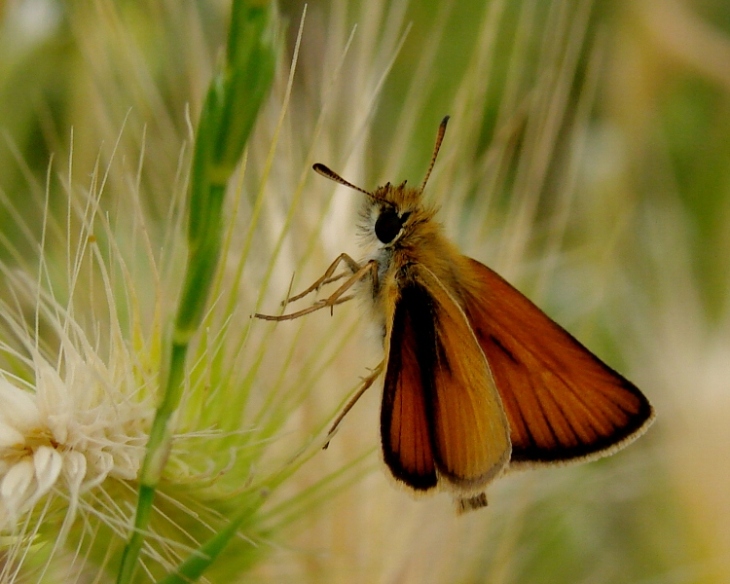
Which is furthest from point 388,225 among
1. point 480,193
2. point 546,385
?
point 480,193

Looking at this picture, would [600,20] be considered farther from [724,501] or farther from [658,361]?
[724,501]

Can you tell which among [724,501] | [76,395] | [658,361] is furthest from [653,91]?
[76,395]

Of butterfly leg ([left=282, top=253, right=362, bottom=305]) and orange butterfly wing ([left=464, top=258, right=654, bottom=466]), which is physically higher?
butterfly leg ([left=282, top=253, right=362, bottom=305])

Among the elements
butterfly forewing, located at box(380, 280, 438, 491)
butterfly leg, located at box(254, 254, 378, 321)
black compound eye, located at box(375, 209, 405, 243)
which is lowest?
butterfly forewing, located at box(380, 280, 438, 491)

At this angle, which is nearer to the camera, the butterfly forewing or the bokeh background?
the butterfly forewing

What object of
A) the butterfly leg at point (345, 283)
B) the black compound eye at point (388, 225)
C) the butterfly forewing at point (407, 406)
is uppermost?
the black compound eye at point (388, 225)

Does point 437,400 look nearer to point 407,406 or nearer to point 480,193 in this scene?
point 407,406
